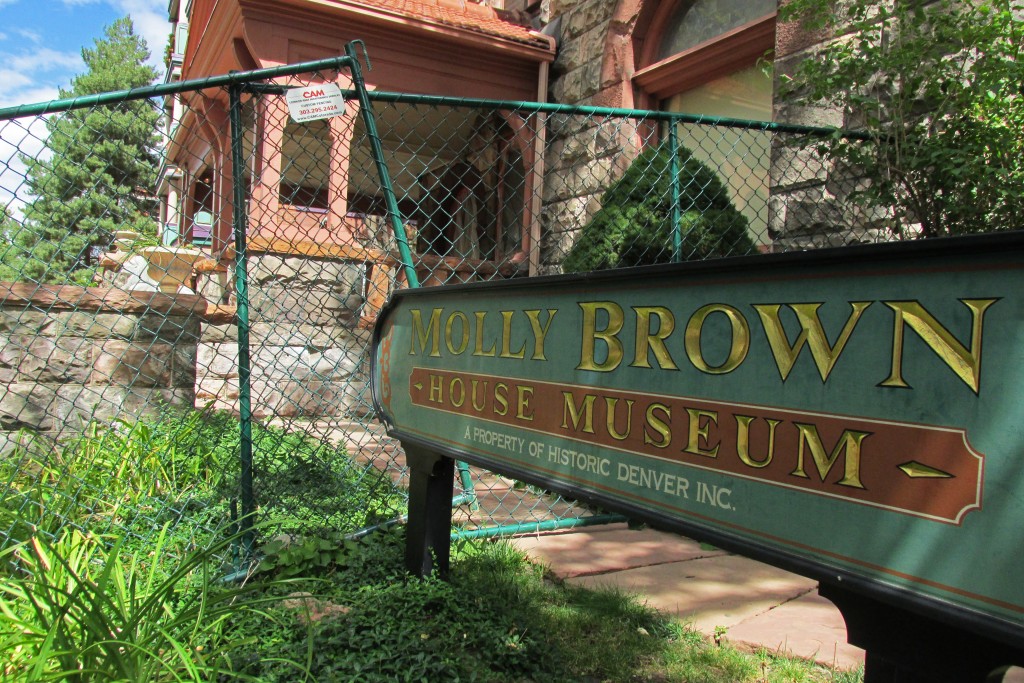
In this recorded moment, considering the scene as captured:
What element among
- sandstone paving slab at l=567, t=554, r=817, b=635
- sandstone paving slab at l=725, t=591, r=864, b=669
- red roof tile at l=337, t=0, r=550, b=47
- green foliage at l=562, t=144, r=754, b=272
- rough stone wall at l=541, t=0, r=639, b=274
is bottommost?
sandstone paving slab at l=567, t=554, r=817, b=635

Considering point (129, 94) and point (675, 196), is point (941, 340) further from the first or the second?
point (675, 196)

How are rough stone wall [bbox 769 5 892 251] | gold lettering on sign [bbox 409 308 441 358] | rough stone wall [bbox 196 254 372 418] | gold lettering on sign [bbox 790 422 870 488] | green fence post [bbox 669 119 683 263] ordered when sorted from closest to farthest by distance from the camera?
gold lettering on sign [bbox 790 422 870 488], gold lettering on sign [bbox 409 308 441 358], green fence post [bbox 669 119 683 263], rough stone wall [bbox 769 5 892 251], rough stone wall [bbox 196 254 372 418]

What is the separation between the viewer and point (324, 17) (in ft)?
25.1

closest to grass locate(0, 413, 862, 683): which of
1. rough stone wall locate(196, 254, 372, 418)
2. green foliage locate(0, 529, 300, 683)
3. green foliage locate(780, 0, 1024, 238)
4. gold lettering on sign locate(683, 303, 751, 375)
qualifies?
green foliage locate(0, 529, 300, 683)

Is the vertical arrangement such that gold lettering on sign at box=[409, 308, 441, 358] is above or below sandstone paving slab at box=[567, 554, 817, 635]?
above

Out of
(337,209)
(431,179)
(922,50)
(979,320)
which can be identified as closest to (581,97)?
(337,209)

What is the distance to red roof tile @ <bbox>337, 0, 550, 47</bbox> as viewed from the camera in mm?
7836

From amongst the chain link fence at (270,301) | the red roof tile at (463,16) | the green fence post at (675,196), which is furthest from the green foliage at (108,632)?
the red roof tile at (463,16)

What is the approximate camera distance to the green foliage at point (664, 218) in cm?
461

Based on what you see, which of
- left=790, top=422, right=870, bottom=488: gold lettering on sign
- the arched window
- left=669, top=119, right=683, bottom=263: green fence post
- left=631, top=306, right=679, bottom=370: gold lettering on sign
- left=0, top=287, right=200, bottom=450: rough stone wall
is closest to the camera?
left=790, top=422, right=870, bottom=488: gold lettering on sign

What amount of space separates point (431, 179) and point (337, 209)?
19.5ft

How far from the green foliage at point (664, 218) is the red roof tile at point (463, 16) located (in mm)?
3720

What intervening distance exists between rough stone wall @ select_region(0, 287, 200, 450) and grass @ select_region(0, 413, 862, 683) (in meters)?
1.14

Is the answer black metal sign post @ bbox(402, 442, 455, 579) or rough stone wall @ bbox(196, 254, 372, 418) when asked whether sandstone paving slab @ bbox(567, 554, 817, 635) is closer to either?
black metal sign post @ bbox(402, 442, 455, 579)
